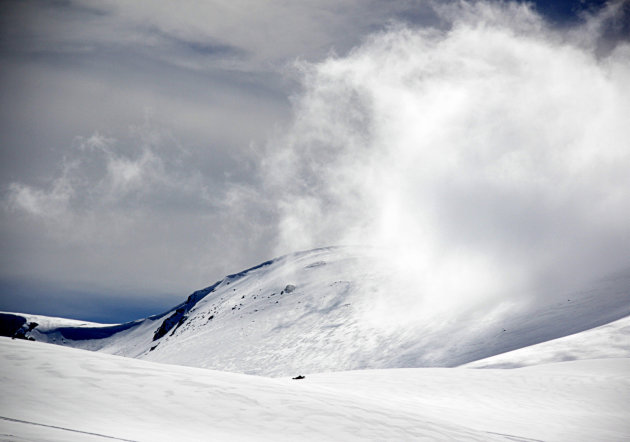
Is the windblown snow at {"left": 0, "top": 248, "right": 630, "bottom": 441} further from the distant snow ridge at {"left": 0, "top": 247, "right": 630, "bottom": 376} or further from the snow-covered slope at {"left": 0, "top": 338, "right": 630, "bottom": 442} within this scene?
the distant snow ridge at {"left": 0, "top": 247, "right": 630, "bottom": 376}

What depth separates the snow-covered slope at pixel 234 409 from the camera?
9.49 m

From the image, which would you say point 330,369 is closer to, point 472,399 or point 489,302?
point 489,302

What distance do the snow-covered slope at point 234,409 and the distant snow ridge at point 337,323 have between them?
21409mm

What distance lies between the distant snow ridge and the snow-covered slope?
21.4 m

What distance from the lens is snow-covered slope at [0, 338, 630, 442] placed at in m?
9.49

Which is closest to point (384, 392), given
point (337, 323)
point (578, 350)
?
point (578, 350)

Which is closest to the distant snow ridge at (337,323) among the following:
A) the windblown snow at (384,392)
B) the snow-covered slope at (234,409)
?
the windblown snow at (384,392)

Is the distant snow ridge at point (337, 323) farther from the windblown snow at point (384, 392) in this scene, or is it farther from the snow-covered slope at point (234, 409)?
the snow-covered slope at point (234, 409)

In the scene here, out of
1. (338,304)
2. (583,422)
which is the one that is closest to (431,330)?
(338,304)

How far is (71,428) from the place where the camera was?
8602 mm

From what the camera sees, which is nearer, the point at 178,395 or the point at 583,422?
the point at 178,395

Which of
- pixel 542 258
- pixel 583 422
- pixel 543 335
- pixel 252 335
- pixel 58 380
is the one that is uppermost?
pixel 542 258

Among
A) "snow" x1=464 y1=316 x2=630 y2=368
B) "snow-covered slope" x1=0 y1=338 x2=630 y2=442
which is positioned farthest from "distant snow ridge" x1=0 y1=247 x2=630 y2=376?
"snow-covered slope" x1=0 y1=338 x2=630 y2=442

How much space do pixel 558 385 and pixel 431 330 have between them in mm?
37855
